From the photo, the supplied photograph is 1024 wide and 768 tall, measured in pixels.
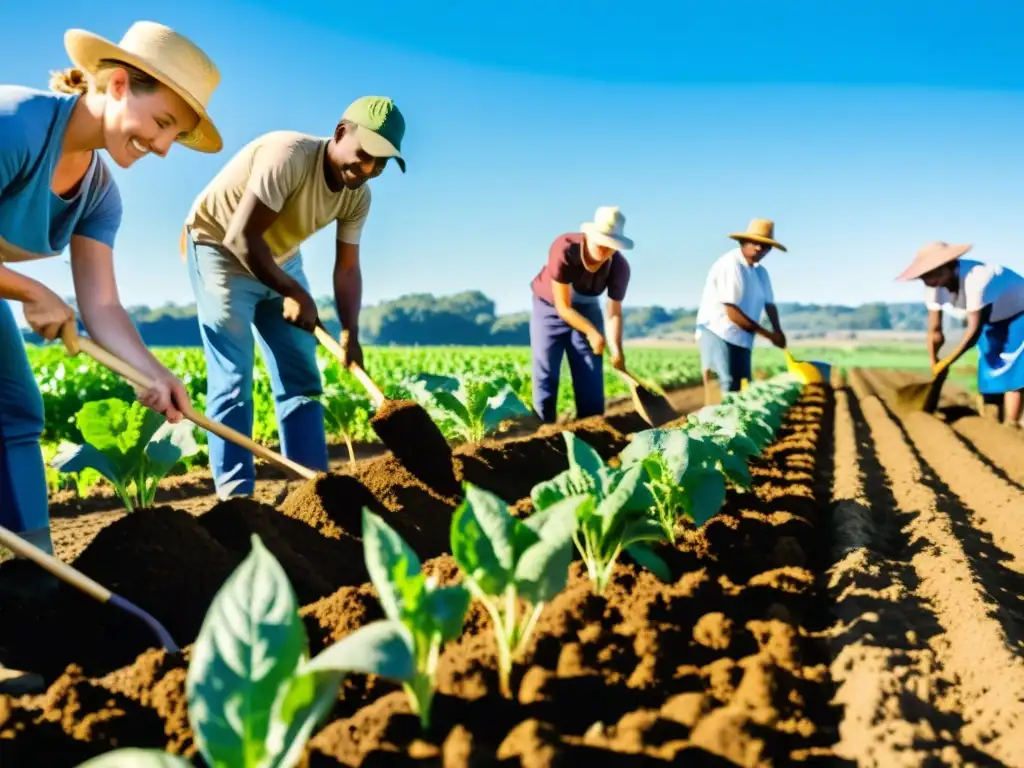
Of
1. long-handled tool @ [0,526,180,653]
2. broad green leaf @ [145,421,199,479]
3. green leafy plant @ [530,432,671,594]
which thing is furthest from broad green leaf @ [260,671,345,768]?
broad green leaf @ [145,421,199,479]

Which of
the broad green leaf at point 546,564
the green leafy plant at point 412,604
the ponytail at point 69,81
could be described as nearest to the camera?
the green leafy plant at point 412,604

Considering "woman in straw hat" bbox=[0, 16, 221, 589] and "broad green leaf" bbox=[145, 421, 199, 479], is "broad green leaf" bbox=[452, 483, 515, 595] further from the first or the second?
"broad green leaf" bbox=[145, 421, 199, 479]

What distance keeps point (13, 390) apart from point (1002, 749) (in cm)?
286

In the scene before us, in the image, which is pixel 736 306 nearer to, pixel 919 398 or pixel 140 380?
pixel 919 398

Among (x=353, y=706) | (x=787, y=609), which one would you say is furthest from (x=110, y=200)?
(x=787, y=609)

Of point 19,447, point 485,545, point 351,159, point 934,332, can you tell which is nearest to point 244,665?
point 485,545

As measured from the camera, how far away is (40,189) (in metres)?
2.46

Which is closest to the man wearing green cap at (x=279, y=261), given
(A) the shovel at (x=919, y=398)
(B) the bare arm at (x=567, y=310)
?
Answer: (B) the bare arm at (x=567, y=310)

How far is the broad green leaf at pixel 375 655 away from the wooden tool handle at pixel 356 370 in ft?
8.24

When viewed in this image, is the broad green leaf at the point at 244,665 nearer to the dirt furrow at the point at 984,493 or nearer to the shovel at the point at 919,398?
the dirt furrow at the point at 984,493

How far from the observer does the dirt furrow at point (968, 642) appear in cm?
169

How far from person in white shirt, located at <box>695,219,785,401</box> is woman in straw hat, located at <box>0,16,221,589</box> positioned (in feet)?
17.2

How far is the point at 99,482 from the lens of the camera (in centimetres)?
620

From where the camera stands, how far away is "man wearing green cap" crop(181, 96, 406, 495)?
3520mm
